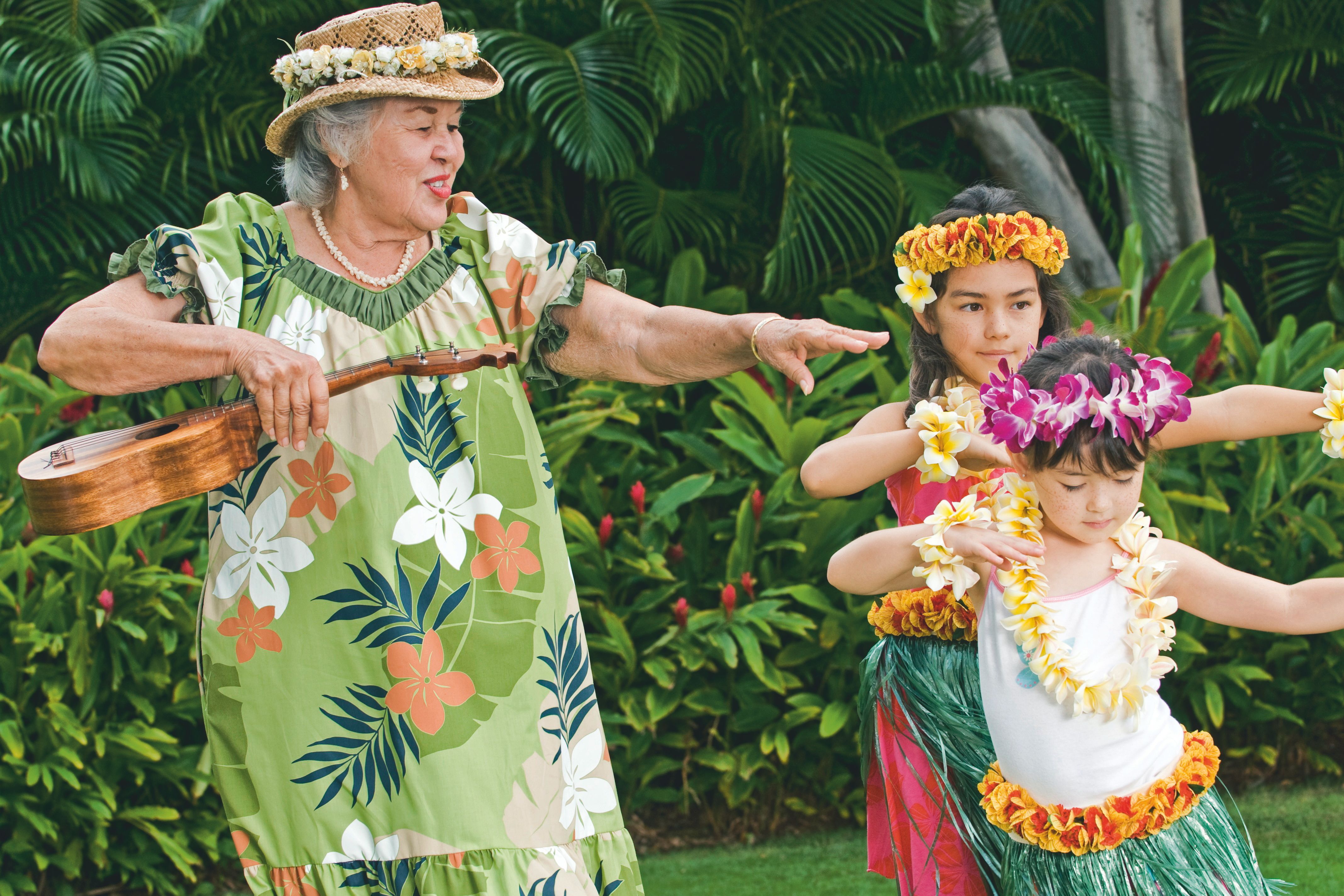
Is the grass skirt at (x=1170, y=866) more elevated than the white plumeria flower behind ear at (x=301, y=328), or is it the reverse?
the white plumeria flower behind ear at (x=301, y=328)

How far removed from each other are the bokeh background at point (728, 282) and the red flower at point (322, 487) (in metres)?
1.74

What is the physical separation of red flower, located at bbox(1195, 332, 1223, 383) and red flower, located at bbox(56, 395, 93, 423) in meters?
3.59

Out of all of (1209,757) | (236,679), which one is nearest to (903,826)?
(1209,757)

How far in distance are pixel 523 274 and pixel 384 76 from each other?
0.39 m

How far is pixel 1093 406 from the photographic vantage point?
1911mm

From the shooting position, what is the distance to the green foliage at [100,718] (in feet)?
11.8

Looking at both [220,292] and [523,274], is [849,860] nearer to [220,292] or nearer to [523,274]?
[523,274]

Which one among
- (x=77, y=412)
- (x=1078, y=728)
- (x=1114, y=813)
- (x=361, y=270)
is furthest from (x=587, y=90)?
(x=1114, y=813)

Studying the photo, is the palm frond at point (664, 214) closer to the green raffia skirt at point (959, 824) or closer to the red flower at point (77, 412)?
the red flower at point (77, 412)

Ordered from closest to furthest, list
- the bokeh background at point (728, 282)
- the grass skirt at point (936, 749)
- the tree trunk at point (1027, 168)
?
the grass skirt at point (936, 749), the bokeh background at point (728, 282), the tree trunk at point (1027, 168)

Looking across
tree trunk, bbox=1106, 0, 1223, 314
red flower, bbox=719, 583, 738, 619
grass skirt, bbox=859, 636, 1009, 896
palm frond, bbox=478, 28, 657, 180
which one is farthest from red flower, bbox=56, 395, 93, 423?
tree trunk, bbox=1106, 0, 1223, 314

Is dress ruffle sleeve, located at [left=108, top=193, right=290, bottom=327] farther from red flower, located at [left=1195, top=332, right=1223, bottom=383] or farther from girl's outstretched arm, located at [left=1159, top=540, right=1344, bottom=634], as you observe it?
red flower, located at [left=1195, top=332, right=1223, bottom=383]

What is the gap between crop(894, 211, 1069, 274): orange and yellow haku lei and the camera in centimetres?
234

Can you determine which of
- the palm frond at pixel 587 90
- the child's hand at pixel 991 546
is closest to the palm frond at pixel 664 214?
the palm frond at pixel 587 90
